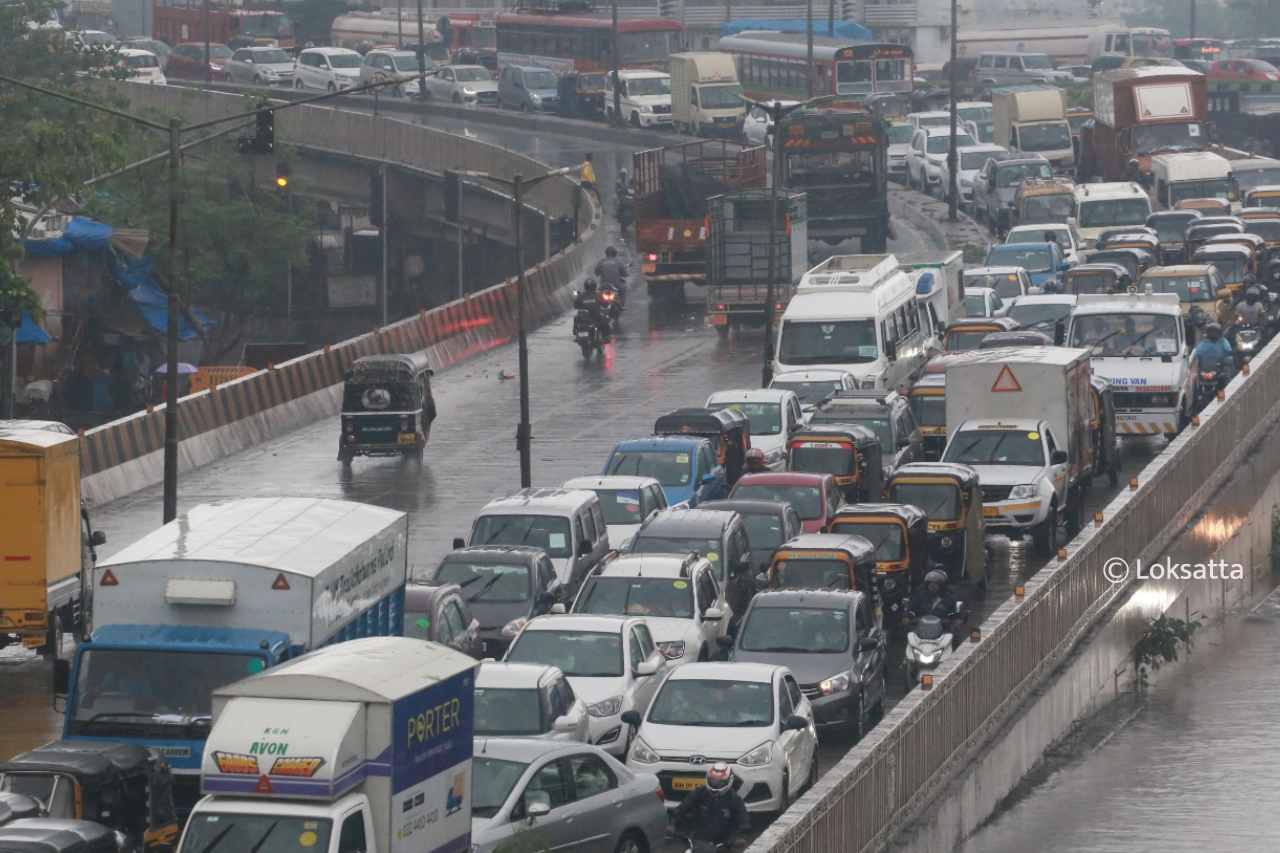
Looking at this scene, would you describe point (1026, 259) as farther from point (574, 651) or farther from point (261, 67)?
point (261, 67)

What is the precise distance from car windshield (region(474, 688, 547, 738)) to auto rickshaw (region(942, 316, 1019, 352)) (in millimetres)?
22182

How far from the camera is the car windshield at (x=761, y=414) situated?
3556cm

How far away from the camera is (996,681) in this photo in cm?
2194

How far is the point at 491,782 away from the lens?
650 inches

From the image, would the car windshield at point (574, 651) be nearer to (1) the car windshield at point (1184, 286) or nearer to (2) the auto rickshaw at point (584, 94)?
(1) the car windshield at point (1184, 286)

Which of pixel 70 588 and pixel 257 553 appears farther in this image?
pixel 70 588

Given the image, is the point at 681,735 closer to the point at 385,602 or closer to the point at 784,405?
the point at 385,602

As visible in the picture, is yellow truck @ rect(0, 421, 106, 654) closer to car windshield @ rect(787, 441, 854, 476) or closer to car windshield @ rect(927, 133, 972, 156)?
car windshield @ rect(787, 441, 854, 476)

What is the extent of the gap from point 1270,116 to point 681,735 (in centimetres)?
7115

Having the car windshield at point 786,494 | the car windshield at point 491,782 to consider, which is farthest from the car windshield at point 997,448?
the car windshield at point 491,782

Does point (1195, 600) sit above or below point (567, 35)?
below

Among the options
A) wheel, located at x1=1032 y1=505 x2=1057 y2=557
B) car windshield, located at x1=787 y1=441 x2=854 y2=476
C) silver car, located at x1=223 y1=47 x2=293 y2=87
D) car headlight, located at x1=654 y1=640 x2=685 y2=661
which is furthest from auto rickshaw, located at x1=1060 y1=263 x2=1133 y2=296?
silver car, located at x1=223 y1=47 x2=293 y2=87

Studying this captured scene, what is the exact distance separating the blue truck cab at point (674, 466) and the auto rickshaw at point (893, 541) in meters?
4.16

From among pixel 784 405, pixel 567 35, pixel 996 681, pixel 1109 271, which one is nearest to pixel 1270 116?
pixel 567 35
